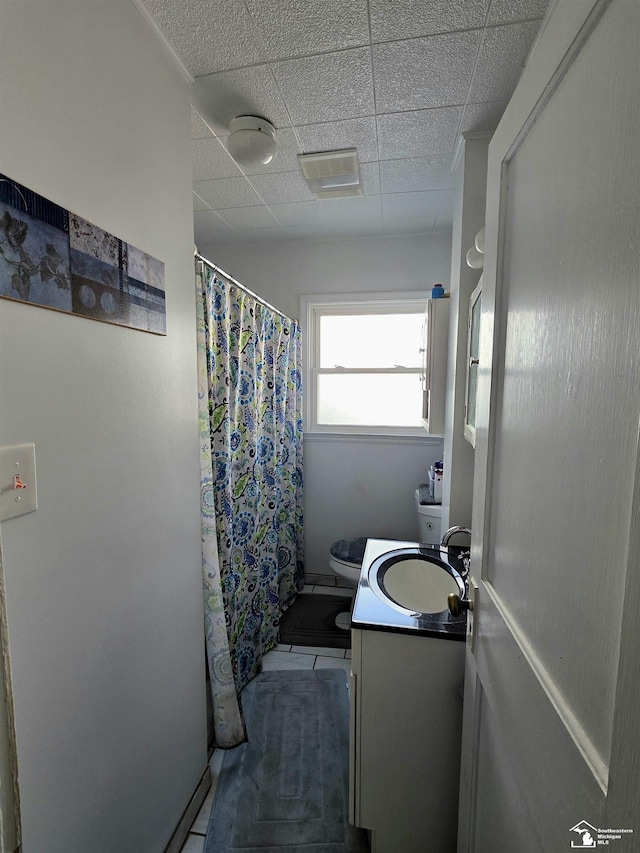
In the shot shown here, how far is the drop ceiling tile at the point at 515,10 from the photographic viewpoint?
1.00 metres

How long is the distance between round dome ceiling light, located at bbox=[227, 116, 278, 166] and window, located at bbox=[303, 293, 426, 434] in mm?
1262

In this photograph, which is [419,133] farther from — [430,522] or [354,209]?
[430,522]

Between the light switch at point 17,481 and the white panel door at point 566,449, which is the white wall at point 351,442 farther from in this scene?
the light switch at point 17,481

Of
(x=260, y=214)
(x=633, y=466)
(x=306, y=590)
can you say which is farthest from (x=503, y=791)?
(x=260, y=214)

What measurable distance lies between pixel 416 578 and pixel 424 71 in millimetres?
1816

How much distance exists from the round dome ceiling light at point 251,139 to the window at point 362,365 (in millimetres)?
1262

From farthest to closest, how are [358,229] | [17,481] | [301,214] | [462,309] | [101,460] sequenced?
[358,229]
[301,214]
[462,309]
[101,460]
[17,481]

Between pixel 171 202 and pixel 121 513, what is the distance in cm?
92

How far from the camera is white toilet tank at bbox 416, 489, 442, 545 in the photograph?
2092 millimetres

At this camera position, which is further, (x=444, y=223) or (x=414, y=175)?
(x=444, y=223)

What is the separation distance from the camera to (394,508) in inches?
109

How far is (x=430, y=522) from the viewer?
7.03 ft

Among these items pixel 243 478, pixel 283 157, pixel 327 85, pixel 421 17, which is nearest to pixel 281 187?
pixel 283 157

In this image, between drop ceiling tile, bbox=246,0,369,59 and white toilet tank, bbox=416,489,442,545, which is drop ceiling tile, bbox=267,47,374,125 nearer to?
drop ceiling tile, bbox=246,0,369,59
